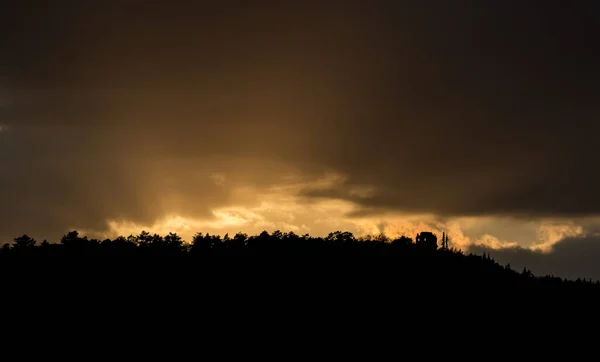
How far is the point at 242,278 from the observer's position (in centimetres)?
17950

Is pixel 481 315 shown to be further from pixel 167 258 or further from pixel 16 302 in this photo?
pixel 16 302

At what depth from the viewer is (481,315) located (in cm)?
16512

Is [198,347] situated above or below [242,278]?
below

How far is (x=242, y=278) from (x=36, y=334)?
51.4m

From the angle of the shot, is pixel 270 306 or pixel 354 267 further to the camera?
pixel 354 267

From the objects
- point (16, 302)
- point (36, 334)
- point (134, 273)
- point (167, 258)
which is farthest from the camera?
point (167, 258)

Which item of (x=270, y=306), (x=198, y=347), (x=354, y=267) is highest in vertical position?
(x=354, y=267)

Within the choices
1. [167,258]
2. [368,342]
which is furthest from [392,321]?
[167,258]

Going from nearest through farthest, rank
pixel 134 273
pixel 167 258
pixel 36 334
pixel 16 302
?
pixel 36 334
pixel 16 302
pixel 134 273
pixel 167 258

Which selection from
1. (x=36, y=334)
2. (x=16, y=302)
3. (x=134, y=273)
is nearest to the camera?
(x=36, y=334)

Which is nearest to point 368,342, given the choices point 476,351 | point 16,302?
point 476,351

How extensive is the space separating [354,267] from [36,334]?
7627 cm

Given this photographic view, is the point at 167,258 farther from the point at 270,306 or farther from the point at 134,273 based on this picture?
the point at 270,306

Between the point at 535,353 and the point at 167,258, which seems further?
the point at 167,258
